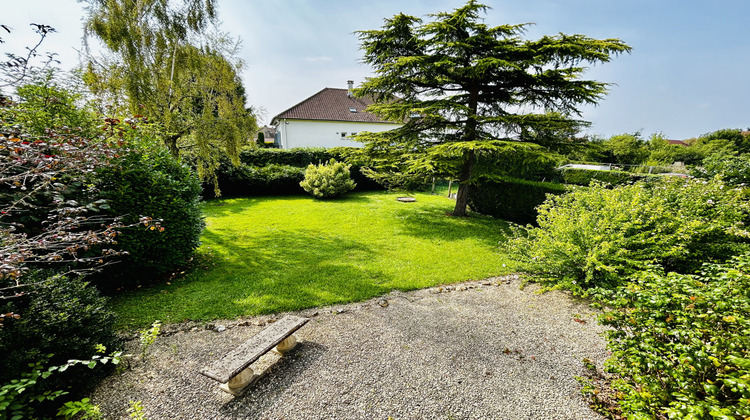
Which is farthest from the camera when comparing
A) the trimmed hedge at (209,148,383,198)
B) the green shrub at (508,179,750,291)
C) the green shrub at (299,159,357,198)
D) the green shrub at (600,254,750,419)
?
the trimmed hedge at (209,148,383,198)

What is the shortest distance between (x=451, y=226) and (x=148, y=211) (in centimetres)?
803

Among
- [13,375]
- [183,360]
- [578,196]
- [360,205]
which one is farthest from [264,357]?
[360,205]

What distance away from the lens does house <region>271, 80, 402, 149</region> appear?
78.5ft

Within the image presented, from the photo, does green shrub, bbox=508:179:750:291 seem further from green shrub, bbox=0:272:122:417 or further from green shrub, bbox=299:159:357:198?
green shrub, bbox=299:159:357:198

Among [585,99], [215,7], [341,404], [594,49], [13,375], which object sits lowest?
[341,404]

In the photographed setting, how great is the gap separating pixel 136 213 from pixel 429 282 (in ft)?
17.4

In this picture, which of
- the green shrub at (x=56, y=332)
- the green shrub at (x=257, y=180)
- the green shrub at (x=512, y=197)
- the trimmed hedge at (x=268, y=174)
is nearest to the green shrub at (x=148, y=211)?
the green shrub at (x=56, y=332)

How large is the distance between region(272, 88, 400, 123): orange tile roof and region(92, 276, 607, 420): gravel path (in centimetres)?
2208

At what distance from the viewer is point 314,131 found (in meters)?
24.5

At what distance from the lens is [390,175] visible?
10.9m

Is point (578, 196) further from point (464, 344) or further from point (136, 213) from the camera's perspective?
point (136, 213)

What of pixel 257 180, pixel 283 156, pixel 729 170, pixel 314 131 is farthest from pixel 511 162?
pixel 314 131

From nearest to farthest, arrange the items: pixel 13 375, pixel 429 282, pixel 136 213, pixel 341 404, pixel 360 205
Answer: pixel 13 375
pixel 341 404
pixel 136 213
pixel 429 282
pixel 360 205

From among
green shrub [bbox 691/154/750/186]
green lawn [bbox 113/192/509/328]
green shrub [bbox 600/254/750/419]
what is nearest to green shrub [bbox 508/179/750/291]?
green lawn [bbox 113/192/509/328]
